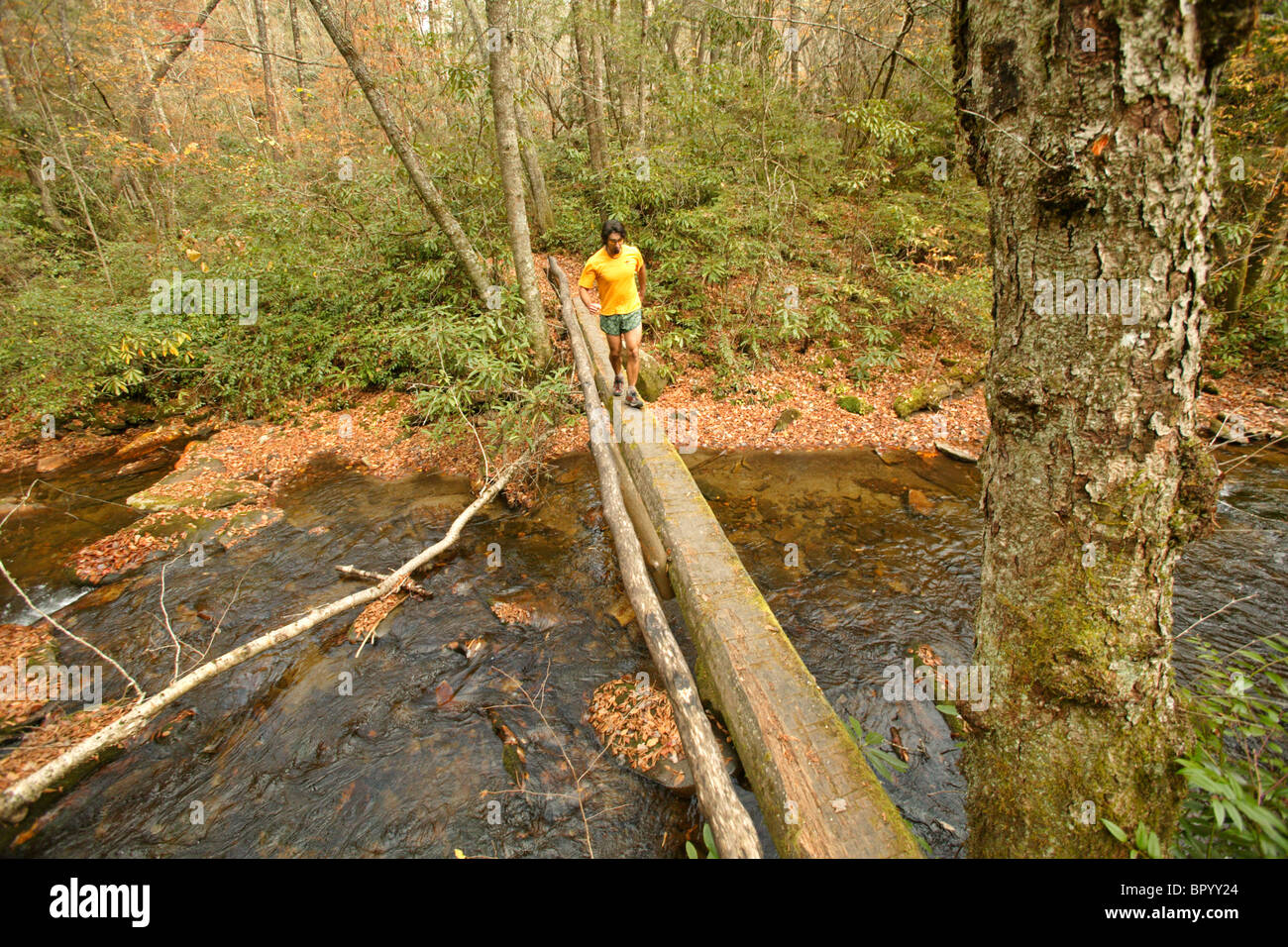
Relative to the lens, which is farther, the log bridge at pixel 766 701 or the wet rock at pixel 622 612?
the wet rock at pixel 622 612

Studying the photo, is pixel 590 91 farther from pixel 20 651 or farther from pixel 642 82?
pixel 20 651

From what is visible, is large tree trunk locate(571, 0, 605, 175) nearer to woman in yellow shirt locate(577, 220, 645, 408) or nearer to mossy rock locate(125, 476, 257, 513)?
woman in yellow shirt locate(577, 220, 645, 408)

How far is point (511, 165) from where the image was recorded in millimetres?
6926

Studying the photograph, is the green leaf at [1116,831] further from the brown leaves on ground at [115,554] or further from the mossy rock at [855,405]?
the brown leaves on ground at [115,554]

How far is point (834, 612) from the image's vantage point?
4.76m

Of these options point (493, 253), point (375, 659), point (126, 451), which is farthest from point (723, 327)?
point (126, 451)

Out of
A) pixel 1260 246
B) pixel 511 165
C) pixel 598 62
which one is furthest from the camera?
pixel 598 62

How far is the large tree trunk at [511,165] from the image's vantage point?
640 centimetres

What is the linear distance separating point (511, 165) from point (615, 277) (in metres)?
3.09

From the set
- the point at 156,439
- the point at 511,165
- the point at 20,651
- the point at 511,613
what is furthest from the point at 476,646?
the point at 156,439

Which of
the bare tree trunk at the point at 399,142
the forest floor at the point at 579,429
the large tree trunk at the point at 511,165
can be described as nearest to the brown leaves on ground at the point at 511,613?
the forest floor at the point at 579,429

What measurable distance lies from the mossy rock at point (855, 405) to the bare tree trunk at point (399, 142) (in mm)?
6107

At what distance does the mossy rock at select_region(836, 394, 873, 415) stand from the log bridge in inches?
181

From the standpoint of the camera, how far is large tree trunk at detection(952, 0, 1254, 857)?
1.54 m
